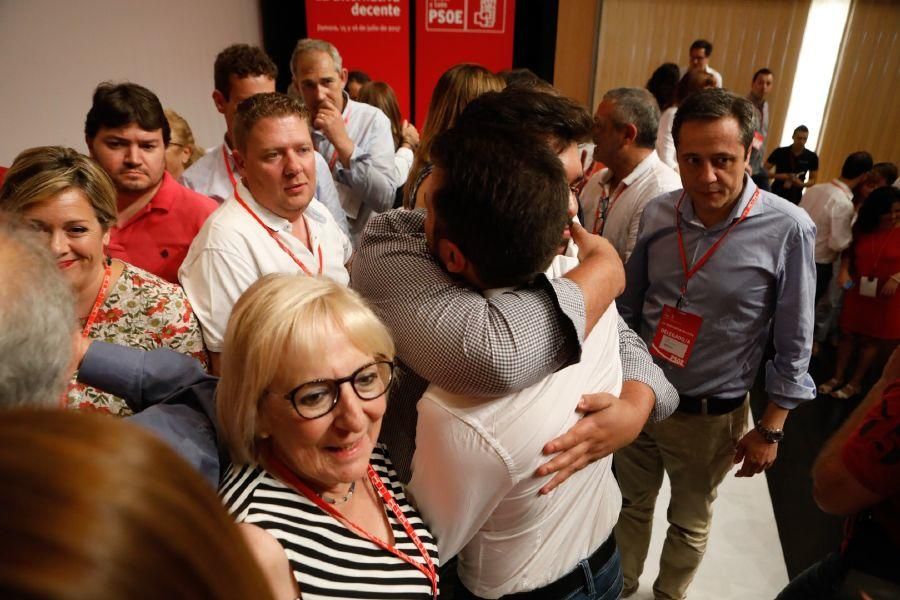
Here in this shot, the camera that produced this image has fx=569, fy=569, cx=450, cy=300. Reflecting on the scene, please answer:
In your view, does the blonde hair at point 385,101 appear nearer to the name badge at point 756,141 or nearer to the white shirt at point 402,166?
the white shirt at point 402,166

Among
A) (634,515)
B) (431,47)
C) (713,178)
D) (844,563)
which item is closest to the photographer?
(844,563)

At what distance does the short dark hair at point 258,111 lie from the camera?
198 cm

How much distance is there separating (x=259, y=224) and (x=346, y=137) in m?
1.10

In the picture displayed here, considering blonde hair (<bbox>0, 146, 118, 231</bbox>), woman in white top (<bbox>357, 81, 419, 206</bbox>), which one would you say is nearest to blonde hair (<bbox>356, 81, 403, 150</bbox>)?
woman in white top (<bbox>357, 81, 419, 206</bbox>)

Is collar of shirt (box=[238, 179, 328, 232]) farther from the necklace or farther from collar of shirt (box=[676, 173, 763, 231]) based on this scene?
collar of shirt (box=[676, 173, 763, 231])

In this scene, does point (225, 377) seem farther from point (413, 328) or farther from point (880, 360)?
point (880, 360)

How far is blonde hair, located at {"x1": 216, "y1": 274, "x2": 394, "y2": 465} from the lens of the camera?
954mm

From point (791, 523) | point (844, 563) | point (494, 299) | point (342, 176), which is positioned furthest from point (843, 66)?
point (494, 299)

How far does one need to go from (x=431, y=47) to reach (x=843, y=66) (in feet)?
17.8

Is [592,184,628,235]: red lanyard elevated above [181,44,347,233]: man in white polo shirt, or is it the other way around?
[181,44,347,233]: man in white polo shirt

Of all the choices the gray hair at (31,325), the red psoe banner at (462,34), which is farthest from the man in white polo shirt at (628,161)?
the red psoe banner at (462,34)

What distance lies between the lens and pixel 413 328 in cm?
101

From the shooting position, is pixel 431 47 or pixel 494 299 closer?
pixel 494 299

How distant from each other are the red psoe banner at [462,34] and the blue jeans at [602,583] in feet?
20.5
